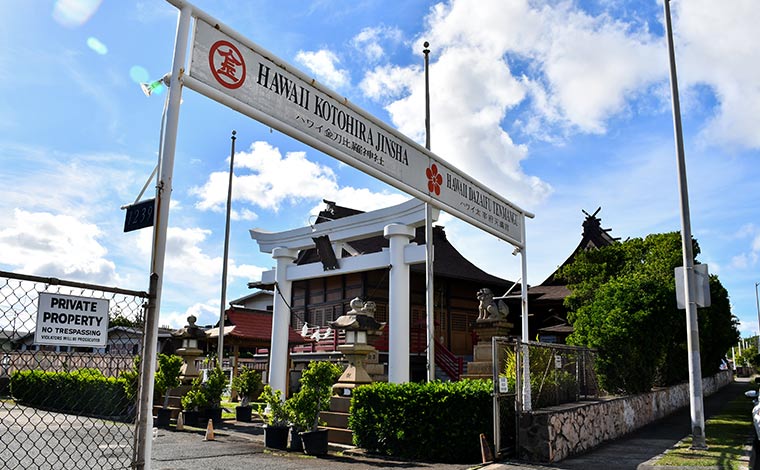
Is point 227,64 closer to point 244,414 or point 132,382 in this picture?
point 132,382

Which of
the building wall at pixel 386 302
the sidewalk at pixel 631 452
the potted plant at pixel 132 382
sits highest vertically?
the building wall at pixel 386 302

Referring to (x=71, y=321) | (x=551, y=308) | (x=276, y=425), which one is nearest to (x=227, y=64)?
(x=71, y=321)

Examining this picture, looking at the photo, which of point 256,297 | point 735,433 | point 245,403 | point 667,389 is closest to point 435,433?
point 735,433

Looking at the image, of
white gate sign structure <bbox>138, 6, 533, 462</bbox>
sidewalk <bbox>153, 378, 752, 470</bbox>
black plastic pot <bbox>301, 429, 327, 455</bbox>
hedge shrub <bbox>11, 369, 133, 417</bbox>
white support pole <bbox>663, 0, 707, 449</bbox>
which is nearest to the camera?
white gate sign structure <bbox>138, 6, 533, 462</bbox>

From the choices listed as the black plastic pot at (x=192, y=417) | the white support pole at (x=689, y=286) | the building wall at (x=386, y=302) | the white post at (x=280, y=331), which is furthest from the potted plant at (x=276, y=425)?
the building wall at (x=386, y=302)

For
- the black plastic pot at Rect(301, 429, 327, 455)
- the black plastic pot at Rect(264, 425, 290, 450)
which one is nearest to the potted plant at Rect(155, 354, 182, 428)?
the black plastic pot at Rect(264, 425, 290, 450)

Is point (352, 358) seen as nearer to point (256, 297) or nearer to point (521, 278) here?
point (521, 278)

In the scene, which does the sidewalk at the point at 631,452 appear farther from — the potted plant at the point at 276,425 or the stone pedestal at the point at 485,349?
the potted plant at the point at 276,425

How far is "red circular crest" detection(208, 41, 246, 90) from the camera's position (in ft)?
20.0

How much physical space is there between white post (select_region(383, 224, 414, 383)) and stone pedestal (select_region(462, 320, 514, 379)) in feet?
15.6

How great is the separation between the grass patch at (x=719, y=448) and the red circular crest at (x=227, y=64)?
→ 8605 mm

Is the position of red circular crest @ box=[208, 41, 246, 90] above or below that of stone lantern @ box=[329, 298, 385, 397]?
above

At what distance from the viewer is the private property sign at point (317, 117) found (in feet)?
20.1

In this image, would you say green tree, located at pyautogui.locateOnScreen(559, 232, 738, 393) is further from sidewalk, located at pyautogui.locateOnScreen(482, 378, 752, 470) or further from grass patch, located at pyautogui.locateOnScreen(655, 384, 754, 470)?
grass patch, located at pyautogui.locateOnScreen(655, 384, 754, 470)
